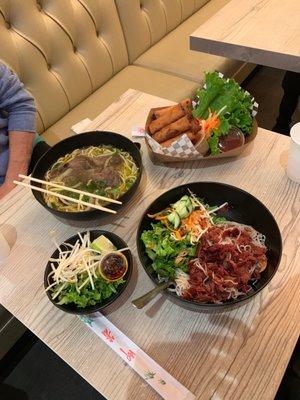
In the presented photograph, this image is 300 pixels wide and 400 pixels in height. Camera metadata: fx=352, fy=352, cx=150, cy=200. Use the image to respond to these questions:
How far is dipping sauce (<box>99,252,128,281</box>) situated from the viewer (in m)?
0.83

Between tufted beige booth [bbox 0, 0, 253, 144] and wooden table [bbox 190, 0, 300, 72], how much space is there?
0.41 m

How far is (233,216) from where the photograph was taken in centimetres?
97

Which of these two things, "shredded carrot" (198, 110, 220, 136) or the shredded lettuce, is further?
"shredded carrot" (198, 110, 220, 136)

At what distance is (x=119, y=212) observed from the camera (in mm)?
1052

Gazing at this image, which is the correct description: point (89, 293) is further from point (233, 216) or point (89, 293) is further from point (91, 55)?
point (91, 55)

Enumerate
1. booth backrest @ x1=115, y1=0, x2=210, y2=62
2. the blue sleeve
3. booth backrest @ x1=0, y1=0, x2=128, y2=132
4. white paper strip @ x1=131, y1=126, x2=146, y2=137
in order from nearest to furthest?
white paper strip @ x1=131, y1=126, x2=146, y2=137
the blue sleeve
booth backrest @ x1=0, y1=0, x2=128, y2=132
booth backrest @ x1=115, y1=0, x2=210, y2=62

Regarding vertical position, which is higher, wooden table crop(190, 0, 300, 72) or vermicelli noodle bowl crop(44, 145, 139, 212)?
wooden table crop(190, 0, 300, 72)

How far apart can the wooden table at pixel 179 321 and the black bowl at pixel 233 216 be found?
54mm

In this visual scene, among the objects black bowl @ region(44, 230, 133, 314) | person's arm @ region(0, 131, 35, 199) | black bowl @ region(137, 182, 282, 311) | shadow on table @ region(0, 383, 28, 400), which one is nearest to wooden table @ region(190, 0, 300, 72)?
black bowl @ region(137, 182, 282, 311)

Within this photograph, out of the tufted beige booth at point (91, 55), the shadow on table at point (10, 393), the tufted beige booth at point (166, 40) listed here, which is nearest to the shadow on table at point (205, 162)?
the tufted beige booth at point (91, 55)

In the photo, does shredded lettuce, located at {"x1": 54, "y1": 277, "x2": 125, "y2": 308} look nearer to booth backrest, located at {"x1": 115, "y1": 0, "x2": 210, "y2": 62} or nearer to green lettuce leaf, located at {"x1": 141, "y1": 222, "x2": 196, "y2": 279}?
green lettuce leaf, located at {"x1": 141, "y1": 222, "x2": 196, "y2": 279}

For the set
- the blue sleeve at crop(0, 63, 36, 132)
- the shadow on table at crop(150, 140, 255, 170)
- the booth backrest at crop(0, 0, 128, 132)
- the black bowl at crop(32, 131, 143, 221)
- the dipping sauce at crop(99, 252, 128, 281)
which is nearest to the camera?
the dipping sauce at crop(99, 252, 128, 281)

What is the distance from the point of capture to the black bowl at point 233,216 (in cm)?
80

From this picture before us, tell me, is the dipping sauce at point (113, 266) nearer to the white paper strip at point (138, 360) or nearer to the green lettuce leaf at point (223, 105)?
the white paper strip at point (138, 360)
